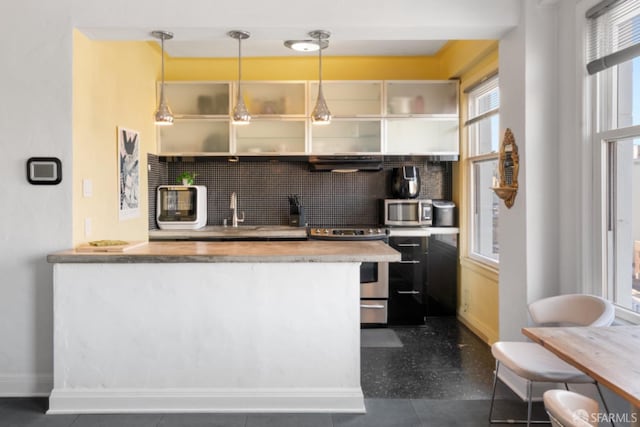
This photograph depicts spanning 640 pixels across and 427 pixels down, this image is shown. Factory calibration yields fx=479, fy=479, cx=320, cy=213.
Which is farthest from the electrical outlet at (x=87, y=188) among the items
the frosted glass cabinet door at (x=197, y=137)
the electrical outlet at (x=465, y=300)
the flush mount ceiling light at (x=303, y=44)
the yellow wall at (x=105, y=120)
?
the electrical outlet at (x=465, y=300)

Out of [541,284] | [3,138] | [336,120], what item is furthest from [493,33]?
[3,138]

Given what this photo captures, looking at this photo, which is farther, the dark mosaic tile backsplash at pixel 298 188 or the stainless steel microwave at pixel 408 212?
the dark mosaic tile backsplash at pixel 298 188

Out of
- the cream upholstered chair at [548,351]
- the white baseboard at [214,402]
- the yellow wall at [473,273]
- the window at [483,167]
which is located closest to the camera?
the cream upholstered chair at [548,351]

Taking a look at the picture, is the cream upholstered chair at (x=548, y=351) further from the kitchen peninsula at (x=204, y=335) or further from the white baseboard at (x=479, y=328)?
the white baseboard at (x=479, y=328)

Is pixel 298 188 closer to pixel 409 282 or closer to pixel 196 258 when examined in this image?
pixel 409 282

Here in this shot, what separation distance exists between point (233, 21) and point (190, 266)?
148 centimetres

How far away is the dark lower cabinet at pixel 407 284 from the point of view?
448cm

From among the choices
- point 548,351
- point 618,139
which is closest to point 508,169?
point 618,139

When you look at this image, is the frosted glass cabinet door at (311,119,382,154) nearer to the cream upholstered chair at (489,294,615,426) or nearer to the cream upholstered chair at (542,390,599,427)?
the cream upholstered chair at (489,294,615,426)

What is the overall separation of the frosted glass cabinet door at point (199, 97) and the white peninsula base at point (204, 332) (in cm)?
230

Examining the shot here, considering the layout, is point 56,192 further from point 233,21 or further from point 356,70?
point 356,70

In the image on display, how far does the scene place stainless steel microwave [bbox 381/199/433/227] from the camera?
4617 millimetres

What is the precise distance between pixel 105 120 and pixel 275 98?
5.68ft

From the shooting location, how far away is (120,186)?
3.62 meters
